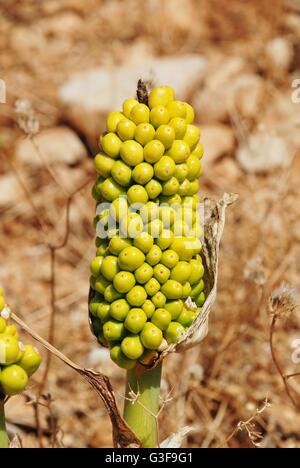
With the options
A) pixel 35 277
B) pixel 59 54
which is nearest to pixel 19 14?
pixel 59 54

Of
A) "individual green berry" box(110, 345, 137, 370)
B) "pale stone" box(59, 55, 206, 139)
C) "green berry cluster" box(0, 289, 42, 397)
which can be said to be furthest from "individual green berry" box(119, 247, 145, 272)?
"pale stone" box(59, 55, 206, 139)

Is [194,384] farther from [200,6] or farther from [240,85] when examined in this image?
[200,6]

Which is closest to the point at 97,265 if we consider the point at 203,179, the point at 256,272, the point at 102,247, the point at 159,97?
the point at 102,247

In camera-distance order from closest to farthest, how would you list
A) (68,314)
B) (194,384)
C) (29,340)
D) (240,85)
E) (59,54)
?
(194,384), (29,340), (68,314), (240,85), (59,54)

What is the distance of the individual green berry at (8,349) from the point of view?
2137 mm

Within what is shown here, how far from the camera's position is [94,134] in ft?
18.6

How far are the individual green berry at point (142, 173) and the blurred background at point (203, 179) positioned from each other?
2.89 feet

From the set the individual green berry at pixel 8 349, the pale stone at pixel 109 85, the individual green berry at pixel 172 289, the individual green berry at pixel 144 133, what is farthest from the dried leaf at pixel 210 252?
the pale stone at pixel 109 85

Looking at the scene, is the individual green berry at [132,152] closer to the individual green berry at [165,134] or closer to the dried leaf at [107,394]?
the individual green berry at [165,134]

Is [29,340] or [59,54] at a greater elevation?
[59,54]

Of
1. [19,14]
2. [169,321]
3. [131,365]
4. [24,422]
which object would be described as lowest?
[24,422]

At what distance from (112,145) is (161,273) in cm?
47

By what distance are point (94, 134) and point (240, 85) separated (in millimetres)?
1394

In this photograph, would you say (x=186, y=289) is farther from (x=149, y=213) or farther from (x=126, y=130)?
(x=126, y=130)
